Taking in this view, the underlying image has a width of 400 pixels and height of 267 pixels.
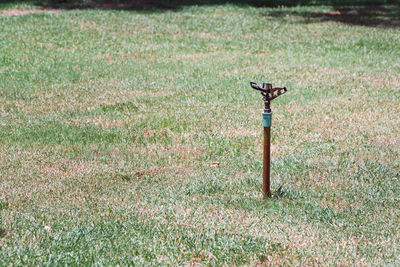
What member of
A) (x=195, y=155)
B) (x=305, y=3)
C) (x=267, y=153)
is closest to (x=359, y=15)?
(x=305, y=3)

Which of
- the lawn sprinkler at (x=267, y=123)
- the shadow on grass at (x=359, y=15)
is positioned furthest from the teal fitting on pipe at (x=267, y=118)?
the shadow on grass at (x=359, y=15)

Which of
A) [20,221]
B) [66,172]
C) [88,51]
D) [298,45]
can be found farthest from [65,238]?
[298,45]

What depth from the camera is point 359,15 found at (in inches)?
933

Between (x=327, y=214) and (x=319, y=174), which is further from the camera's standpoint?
(x=319, y=174)

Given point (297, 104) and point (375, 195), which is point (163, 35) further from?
point (375, 195)

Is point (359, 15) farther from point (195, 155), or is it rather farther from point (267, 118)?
point (267, 118)

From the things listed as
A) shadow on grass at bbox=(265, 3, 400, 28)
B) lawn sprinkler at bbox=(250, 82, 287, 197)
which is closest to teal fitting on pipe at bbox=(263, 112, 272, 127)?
lawn sprinkler at bbox=(250, 82, 287, 197)

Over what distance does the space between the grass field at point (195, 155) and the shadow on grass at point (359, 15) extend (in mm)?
4775

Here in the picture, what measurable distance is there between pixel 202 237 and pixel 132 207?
1096mm

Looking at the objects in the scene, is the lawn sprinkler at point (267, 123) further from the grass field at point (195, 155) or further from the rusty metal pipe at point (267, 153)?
the grass field at point (195, 155)

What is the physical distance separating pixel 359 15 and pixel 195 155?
17.7 meters

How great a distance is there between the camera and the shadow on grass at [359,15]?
72.7 feet

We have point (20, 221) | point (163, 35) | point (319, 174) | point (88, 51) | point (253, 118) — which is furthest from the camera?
point (163, 35)

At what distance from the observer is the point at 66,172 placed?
283 inches
